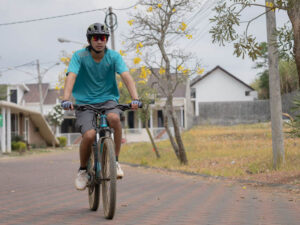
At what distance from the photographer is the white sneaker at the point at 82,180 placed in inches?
211

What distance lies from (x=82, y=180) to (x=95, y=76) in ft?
4.05

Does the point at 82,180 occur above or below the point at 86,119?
below

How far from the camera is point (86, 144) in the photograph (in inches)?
204

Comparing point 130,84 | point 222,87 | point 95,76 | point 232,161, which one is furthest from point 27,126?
point 130,84

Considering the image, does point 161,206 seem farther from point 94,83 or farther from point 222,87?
point 222,87

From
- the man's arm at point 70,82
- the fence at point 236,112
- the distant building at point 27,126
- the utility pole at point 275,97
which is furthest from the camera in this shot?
the fence at point 236,112

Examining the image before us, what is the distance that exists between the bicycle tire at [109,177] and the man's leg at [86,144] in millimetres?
215

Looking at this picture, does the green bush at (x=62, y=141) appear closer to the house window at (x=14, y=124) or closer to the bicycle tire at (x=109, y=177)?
the house window at (x=14, y=124)

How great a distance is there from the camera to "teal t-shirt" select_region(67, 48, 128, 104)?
17.3 feet

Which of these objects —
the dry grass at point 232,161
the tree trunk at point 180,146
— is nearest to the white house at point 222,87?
the dry grass at point 232,161

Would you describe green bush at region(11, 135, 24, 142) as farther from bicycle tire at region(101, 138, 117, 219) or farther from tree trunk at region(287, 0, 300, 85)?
bicycle tire at region(101, 138, 117, 219)

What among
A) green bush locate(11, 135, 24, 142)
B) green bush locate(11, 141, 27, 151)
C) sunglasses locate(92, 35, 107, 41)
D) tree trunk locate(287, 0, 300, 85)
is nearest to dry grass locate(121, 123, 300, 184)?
tree trunk locate(287, 0, 300, 85)

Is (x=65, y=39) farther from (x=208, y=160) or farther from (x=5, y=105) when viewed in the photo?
(x=208, y=160)

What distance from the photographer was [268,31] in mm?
11258
